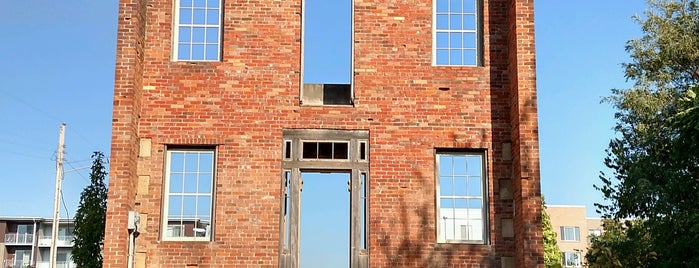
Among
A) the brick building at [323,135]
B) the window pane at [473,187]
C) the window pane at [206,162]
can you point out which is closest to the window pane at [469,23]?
the brick building at [323,135]

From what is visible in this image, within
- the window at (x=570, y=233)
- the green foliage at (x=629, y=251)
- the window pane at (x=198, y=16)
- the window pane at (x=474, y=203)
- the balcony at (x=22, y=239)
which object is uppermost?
the window pane at (x=198, y=16)

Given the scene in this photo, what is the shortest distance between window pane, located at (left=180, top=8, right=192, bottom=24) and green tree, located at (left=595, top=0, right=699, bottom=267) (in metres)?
10.4

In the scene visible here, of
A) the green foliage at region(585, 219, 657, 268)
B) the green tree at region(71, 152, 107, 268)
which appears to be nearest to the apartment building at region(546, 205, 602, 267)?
the green foliage at region(585, 219, 657, 268)

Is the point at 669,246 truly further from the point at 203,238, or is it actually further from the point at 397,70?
the point at 203,238

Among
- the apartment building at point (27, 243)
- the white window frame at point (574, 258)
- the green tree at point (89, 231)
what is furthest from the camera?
the apartment building at point (27, 243)

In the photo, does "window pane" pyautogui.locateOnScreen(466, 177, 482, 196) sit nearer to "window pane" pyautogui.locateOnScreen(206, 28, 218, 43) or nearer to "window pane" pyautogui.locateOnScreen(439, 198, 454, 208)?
"window pane" pyautogui.locateOnScreen(439, 198, 454, 208)

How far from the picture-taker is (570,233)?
76438 millimetres

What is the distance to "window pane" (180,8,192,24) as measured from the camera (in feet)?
52.3

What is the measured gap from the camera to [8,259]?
82250mm

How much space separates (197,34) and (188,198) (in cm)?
300

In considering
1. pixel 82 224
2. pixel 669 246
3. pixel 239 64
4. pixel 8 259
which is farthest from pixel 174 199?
pixel 8 259

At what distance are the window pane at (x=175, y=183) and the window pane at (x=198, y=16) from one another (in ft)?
9.22

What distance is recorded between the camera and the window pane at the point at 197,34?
1592 cm

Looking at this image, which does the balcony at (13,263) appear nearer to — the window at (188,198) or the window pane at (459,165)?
the window at (188,198)
